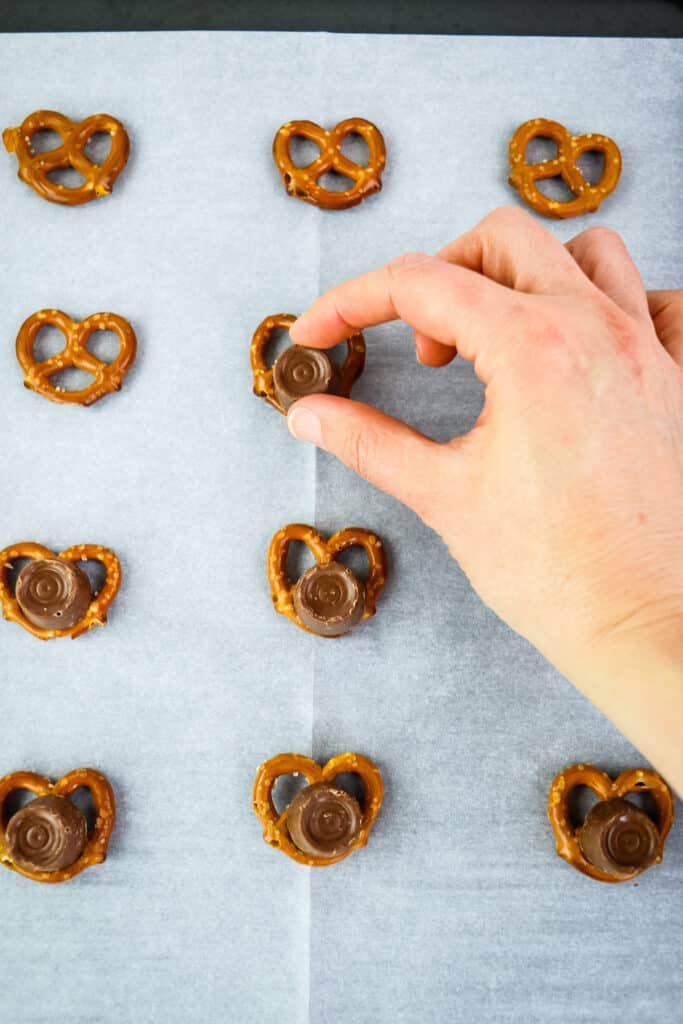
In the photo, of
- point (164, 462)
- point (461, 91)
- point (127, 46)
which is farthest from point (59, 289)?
point (461, 91)

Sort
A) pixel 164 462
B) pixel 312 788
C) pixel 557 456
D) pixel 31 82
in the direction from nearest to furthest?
pixel 557 456 < pixel 312 788 < pixel 164 462 < pixel 31 82

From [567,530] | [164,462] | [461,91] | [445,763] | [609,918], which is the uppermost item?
[461,91]

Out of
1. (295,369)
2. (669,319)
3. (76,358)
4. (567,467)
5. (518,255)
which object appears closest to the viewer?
(567,467)

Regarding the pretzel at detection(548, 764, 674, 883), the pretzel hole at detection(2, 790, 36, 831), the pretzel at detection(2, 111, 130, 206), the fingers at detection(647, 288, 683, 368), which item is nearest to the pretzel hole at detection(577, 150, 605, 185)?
the fingers at detection(647, 288, 683, 368)

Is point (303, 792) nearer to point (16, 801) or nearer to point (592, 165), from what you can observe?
point (16, 801)

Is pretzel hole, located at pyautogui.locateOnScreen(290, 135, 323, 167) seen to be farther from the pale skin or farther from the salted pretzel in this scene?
the pale skin

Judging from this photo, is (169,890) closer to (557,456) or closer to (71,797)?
(71,797)

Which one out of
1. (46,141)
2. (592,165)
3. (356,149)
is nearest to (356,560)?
(356,149)

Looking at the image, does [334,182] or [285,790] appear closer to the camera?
[285,790]
